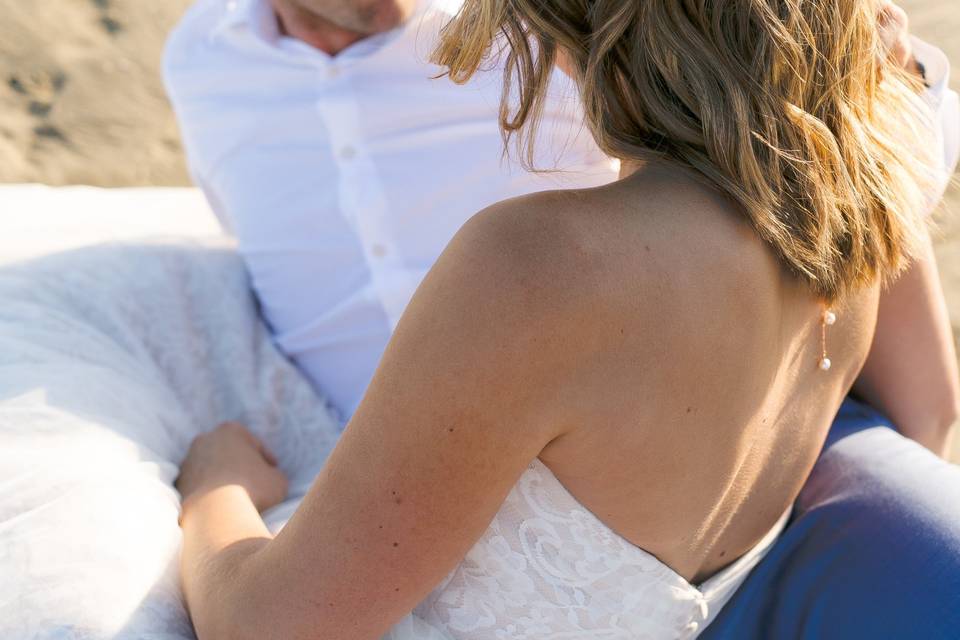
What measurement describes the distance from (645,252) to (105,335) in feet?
4.19

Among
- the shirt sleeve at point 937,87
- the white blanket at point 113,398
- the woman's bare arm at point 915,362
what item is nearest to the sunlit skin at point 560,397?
the white blanket at point 113,398

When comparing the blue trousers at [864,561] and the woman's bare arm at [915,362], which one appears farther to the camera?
the woman's bare arm at [915,362]

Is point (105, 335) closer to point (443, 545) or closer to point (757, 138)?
point (443, 545)

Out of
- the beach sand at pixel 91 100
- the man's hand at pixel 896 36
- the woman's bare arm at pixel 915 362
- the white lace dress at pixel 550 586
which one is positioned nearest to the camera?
the white lace dress at pixel 550 586

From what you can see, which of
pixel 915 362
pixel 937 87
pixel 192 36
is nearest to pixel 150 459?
pixel 192 36

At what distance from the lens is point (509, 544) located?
3.96ft

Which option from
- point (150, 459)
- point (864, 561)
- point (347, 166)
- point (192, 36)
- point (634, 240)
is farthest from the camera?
point (192, 36)

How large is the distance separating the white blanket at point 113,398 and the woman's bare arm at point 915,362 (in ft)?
3.41

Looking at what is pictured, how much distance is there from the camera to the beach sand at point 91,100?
3461 millimetres

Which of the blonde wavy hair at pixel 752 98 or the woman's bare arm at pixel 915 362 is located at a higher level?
the blonde wavy hair at pixel 752 98

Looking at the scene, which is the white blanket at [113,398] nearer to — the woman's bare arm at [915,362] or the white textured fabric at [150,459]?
the white textured fabric at [150,459]

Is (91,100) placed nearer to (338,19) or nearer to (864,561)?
(338,19)

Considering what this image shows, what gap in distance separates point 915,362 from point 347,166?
1183 mm

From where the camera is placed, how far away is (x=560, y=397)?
1.02 metres
